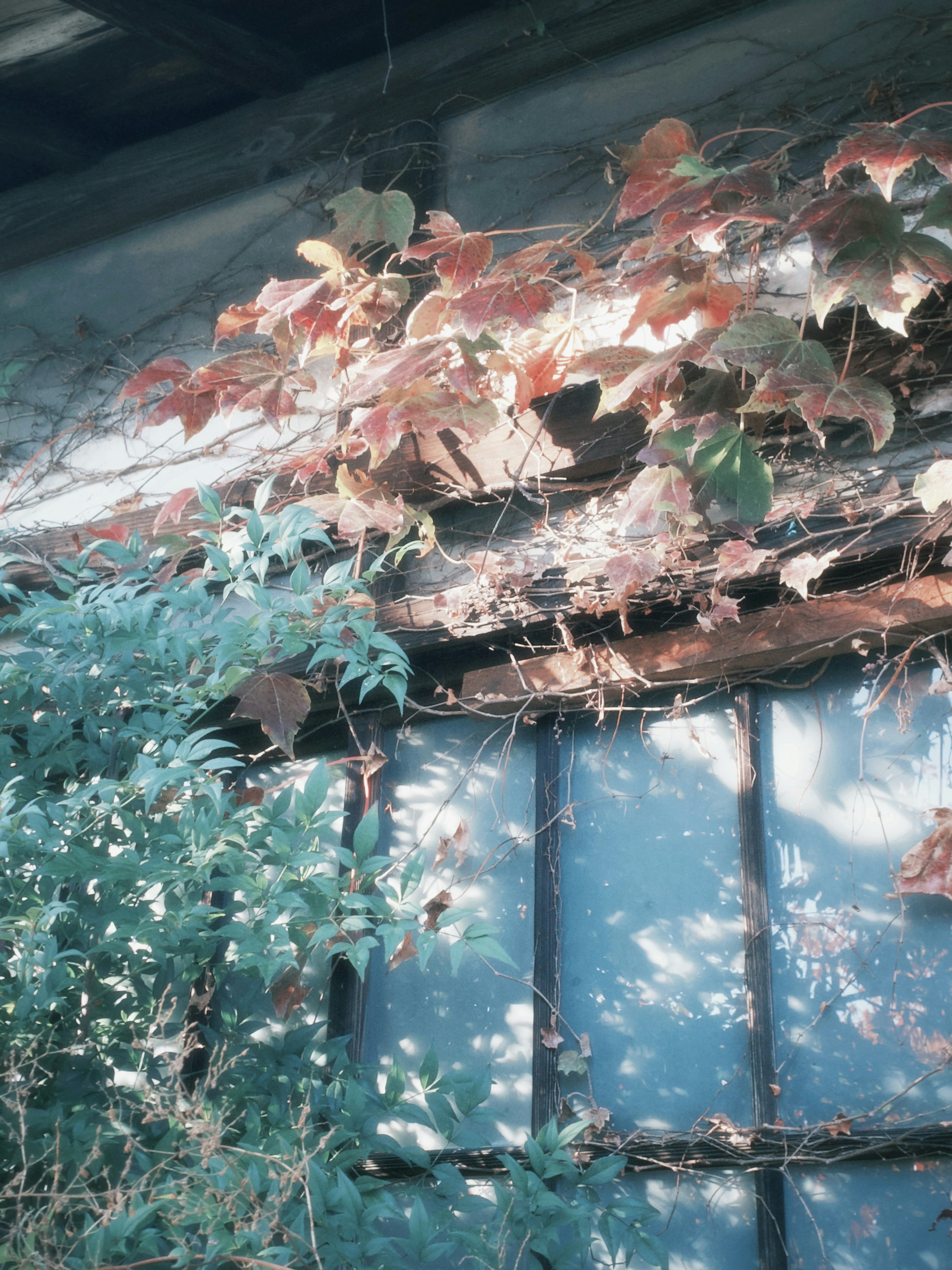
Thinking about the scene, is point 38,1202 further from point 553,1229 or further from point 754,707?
point 754,707

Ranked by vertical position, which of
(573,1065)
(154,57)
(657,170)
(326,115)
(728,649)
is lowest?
(573,1065)

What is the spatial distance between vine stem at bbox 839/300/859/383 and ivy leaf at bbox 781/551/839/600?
13.0 inches

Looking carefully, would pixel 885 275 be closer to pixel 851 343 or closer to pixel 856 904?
pixel 851 343

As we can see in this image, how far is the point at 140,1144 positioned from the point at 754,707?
4.65 ft

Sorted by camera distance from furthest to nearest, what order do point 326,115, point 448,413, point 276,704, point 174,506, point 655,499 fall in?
point 326,115 → point 174,506 → point 448,413 → point 276,704 → point 655,499

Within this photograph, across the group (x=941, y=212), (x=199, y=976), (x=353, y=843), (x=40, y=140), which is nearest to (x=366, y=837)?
(x=353, y=843)

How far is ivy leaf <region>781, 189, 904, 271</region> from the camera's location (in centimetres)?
182

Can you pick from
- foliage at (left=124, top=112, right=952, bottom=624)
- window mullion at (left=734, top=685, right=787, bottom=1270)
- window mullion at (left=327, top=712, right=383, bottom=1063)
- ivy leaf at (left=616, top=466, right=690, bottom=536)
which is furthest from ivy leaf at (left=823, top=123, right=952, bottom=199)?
window mullion at (left=327, top=712, right=383, bottom=1063)

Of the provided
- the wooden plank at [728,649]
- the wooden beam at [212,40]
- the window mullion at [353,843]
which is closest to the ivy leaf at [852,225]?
the wooden plank at [728,649]

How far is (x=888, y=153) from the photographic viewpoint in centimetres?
173

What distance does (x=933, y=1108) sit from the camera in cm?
177

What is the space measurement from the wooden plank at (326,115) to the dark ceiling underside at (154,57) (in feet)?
0.15

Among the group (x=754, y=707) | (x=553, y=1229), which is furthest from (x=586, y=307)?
(x=553, y=1229)

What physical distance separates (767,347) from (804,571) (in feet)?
1.40
